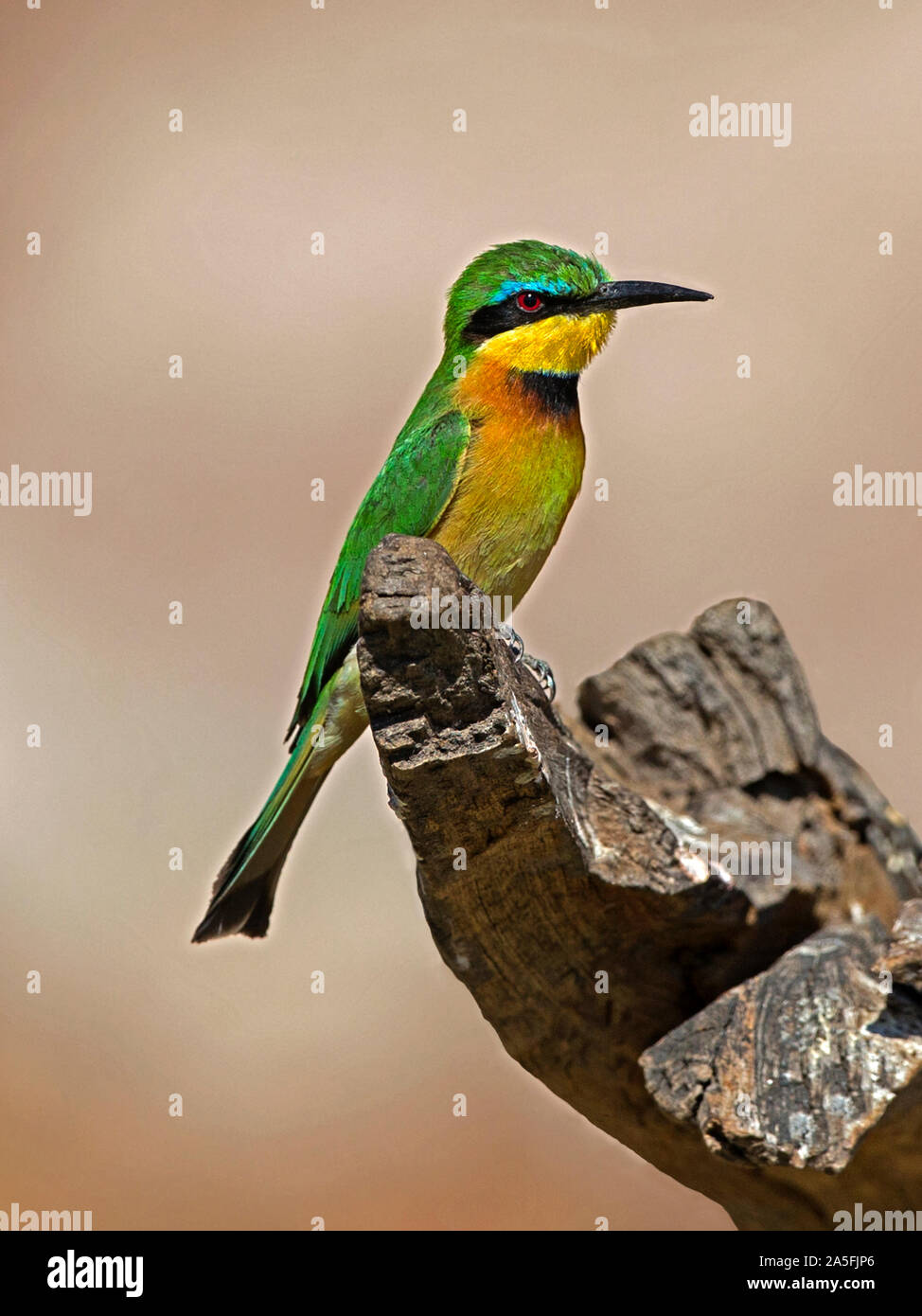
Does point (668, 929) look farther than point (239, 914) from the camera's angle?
No

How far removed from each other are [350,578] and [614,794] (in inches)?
39.1

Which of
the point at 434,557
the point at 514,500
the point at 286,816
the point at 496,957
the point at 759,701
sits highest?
the point at 514,500

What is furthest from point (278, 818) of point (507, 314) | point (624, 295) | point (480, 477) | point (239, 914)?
point (624, 295)

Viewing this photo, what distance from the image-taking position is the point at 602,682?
354 cm

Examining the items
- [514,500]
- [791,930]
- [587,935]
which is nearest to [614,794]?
[587,935]

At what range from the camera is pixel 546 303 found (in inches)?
133

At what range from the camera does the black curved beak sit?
3363mm

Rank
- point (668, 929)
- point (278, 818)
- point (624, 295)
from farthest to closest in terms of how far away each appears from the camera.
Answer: point (624, 295), point (278, 818), point (668, 929)

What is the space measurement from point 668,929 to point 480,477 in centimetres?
122

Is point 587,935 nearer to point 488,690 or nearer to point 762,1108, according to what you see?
point 762,1108

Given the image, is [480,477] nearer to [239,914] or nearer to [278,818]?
[278,818]

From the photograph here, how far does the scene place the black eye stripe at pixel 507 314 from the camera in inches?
133

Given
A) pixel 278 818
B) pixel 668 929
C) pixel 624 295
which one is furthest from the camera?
pixel 624 295

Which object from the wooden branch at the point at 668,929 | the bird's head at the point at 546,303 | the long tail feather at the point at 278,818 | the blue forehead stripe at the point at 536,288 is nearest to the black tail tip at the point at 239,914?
the long tail feather at the point at 278,818
